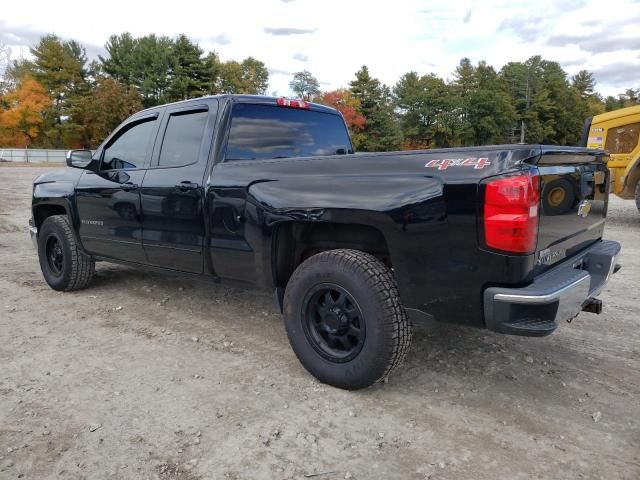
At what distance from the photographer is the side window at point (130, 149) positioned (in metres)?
4.49

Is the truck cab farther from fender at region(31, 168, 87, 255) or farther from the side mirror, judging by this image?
fender at region(31, 168, 87, 255)

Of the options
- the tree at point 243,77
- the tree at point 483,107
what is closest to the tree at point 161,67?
the tree at point 243,77

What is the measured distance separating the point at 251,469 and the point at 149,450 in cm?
55

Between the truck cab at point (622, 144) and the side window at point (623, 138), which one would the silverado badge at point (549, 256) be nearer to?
the truck cab at point (622, 144)

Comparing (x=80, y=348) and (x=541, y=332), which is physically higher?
(x=541, y=332)

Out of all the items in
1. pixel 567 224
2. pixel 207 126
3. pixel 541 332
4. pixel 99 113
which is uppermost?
pixel 99 113

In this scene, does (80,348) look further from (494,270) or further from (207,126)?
(494,270)

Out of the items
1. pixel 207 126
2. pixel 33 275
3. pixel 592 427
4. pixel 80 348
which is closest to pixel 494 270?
pixel 592 427

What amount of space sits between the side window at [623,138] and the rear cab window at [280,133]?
934 centimetres

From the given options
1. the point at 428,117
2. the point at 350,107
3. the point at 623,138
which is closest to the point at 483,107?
the point at 428,117

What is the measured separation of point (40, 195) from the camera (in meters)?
5.54

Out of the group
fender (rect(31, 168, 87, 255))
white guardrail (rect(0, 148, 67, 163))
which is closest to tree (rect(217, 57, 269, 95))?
white guardrail (rect(0, 148, 67, 163))

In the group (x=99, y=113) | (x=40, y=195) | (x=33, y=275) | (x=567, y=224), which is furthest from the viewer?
(x=99, y=113)

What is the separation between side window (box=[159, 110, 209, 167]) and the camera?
13.1 feet
